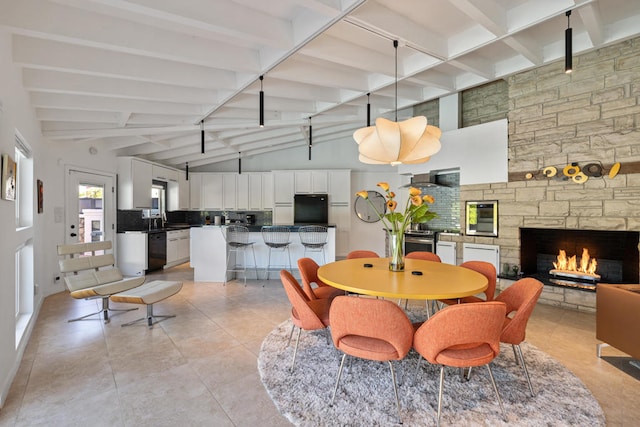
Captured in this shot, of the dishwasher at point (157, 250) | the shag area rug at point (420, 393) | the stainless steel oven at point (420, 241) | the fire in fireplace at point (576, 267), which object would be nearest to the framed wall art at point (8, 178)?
the shag area rug at point (420, 393)

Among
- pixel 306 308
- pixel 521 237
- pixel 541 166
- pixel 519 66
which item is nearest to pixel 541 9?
pixel 519 66

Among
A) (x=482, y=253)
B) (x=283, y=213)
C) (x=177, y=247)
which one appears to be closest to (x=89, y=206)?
(x=177, y=247)

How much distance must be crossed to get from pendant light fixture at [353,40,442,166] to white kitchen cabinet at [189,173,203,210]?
634 cm

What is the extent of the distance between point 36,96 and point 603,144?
6679 millimetres

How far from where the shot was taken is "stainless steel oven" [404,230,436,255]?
17.6 ft

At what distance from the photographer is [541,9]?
2762 millimetres

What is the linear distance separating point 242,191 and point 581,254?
278 inches

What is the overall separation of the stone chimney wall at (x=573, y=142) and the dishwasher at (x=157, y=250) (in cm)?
606

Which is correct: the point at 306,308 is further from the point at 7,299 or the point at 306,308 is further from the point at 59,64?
the point at 59,64

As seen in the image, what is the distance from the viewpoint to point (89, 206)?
216 inches

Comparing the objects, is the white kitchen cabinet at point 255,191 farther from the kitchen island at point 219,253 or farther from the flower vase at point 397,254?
the flower vase at point 397,254

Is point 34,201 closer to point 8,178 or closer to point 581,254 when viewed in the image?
point 8,178

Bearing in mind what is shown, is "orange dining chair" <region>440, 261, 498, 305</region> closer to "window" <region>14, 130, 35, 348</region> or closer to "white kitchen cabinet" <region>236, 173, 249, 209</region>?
"window" <region>14, 130, 35, 348</region>

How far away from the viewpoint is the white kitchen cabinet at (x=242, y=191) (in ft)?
27.0
